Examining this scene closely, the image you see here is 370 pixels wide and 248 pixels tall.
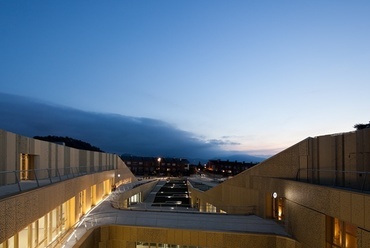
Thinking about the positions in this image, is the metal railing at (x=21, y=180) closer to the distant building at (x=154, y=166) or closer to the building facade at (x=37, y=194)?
→ the building facade at (x=37, y=194)

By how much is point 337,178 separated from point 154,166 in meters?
156

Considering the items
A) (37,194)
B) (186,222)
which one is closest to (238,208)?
(186,222)

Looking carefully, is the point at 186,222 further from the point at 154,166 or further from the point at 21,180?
the point at 154,166

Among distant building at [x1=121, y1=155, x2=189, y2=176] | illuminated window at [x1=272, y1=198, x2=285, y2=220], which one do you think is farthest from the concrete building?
distant building at [x1=121, y1=155, x2=189, y2=176]

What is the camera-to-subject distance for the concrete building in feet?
36.0

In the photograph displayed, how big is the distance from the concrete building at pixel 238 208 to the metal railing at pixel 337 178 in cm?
4

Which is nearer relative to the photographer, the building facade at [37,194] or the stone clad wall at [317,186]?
the building facade at [37,194]

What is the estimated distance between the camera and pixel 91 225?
17438 millimetres

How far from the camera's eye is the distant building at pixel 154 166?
163 metres

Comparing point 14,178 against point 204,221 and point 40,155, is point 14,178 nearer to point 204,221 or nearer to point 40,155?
point 40,155

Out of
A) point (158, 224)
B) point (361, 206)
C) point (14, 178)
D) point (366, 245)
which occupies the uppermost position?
point (14, 178)

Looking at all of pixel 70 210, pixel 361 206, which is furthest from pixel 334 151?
pixel 70 210

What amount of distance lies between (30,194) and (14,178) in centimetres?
75

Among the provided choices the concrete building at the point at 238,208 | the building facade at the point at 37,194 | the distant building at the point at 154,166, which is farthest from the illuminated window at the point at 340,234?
the distant building at the point at 154,166
